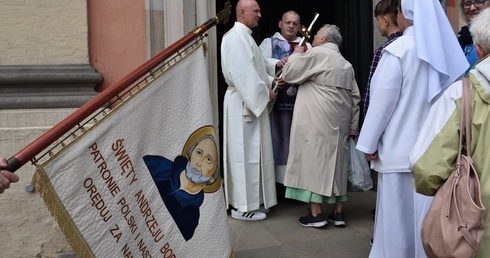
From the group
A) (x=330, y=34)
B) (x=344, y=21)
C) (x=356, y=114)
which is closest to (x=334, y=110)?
(x=356, y=114)

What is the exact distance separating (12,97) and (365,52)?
11.6ft

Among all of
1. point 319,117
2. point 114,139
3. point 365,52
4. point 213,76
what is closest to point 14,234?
point 114,139

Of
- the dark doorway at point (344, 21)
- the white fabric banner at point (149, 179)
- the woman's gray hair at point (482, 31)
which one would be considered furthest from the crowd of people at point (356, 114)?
the dark doorway at point (344, 21)

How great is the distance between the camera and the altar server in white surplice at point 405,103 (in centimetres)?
309

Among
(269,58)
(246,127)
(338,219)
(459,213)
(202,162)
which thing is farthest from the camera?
(269,58)

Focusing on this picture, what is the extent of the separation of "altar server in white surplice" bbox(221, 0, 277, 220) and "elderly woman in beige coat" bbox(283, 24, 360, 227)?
0.27 m

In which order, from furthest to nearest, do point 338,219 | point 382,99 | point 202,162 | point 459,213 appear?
1. point 338,219
2. point 382,99
3. point 202,162
4. point 459,213

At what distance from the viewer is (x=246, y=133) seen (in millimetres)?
4617

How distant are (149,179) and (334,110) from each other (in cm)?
236

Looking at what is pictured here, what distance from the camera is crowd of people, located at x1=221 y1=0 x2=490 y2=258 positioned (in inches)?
124

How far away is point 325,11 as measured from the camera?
6.42 metres

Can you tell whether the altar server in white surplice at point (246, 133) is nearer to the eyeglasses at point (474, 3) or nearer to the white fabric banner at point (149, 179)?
the eyeglasses at point (474, 3)

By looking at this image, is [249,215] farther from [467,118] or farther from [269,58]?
[467,118]

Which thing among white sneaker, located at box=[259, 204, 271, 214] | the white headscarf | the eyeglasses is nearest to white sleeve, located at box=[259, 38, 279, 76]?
white sneaker, located at box=[259, 204, 271, 214]
